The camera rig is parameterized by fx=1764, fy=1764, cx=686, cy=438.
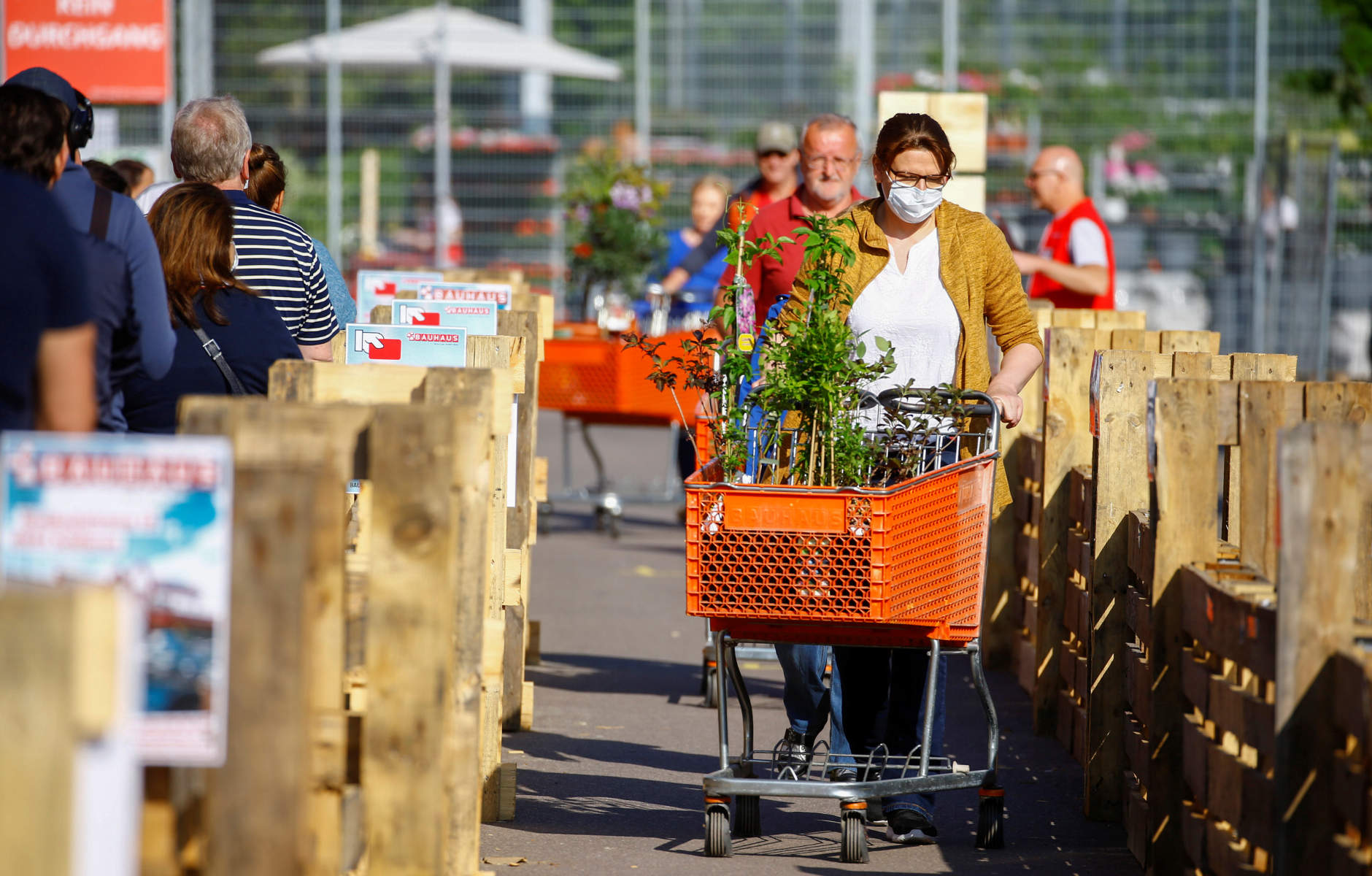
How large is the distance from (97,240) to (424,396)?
2.85ft

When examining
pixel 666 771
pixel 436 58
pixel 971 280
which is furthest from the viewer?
pixel 436 58

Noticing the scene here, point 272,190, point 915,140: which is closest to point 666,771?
point 915,140

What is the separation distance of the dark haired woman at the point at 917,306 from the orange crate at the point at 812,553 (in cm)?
59

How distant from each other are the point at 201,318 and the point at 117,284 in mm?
1063

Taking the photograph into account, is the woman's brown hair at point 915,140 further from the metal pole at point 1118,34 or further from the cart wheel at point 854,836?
the metal pole at point 1118,34

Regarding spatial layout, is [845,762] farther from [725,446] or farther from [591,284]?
[591,284]

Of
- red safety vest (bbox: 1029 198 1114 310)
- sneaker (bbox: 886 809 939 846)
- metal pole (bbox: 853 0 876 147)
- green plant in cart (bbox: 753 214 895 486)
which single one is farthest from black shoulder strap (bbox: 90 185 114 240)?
metal pole (bbox: 853 0 876 147)

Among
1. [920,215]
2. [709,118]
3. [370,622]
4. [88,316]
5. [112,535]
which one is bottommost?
[370,622]

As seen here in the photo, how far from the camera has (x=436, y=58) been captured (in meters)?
19.4

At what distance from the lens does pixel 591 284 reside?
13.1 m

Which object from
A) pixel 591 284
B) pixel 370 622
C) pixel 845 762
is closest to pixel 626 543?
pixel 591 284

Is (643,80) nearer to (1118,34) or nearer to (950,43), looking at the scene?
(950,43)

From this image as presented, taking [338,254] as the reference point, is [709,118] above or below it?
above

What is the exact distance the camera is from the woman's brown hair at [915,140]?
5148 mm
